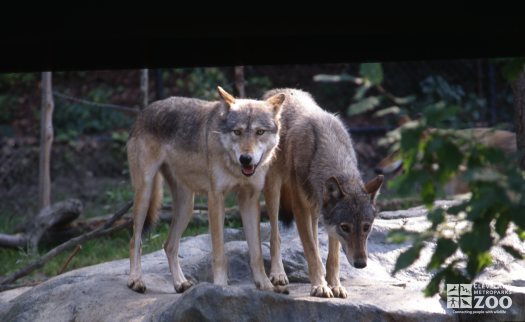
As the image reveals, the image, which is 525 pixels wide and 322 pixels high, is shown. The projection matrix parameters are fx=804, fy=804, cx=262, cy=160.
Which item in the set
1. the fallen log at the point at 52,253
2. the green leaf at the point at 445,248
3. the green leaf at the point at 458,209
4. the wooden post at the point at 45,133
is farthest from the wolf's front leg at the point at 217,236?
the wooden post at the point at 45,133

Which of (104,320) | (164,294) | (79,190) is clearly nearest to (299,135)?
(164,294)

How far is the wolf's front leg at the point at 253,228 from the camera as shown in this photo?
19.6 ft

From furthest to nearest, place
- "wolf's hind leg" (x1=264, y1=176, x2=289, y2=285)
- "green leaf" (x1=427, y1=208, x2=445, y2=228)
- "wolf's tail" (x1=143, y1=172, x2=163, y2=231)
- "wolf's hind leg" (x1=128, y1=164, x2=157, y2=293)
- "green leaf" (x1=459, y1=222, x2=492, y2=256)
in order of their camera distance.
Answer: "wolf's tail" (x1=143, y1=172, x2=163, y2=231) → "wolf's hind leg" (x1=128, y1=164, x2=157, y2=293) → "wolf's hind leg" (x1=264, y1=176, x2=289, y2=285) → "green leaf" (x1=427, y1=208, x2=445, y2=228) → "green leaf" (x1=459, y1=222, x2=492, y2=256)

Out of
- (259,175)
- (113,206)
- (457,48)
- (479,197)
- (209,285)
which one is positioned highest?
(457,48)

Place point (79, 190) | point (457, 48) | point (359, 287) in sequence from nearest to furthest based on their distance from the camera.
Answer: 1. point (457, 48)
2. point (359, 287)
3. point (79, 190)

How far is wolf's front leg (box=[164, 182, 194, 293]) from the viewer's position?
660 centimetres

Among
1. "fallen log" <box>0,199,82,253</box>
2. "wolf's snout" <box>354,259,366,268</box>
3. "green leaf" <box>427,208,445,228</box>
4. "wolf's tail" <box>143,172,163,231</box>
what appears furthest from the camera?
"fallen log" <box>0,199,82,253</box>

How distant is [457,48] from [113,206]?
8723mm

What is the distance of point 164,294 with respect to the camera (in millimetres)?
6422

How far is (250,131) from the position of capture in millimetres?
5984

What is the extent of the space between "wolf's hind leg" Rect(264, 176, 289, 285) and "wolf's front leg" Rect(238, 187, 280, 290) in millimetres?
120

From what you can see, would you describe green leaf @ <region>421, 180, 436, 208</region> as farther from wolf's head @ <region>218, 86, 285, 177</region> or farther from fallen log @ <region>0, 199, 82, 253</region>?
fallen log @ <region>0, 199, 82, 253</region>

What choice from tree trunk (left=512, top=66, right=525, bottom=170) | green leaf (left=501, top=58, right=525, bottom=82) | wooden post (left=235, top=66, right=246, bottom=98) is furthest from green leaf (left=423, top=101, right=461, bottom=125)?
wooden post (left=235, top=66, right=246, bottom=98)

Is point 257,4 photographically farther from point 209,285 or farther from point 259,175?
point 259,175
